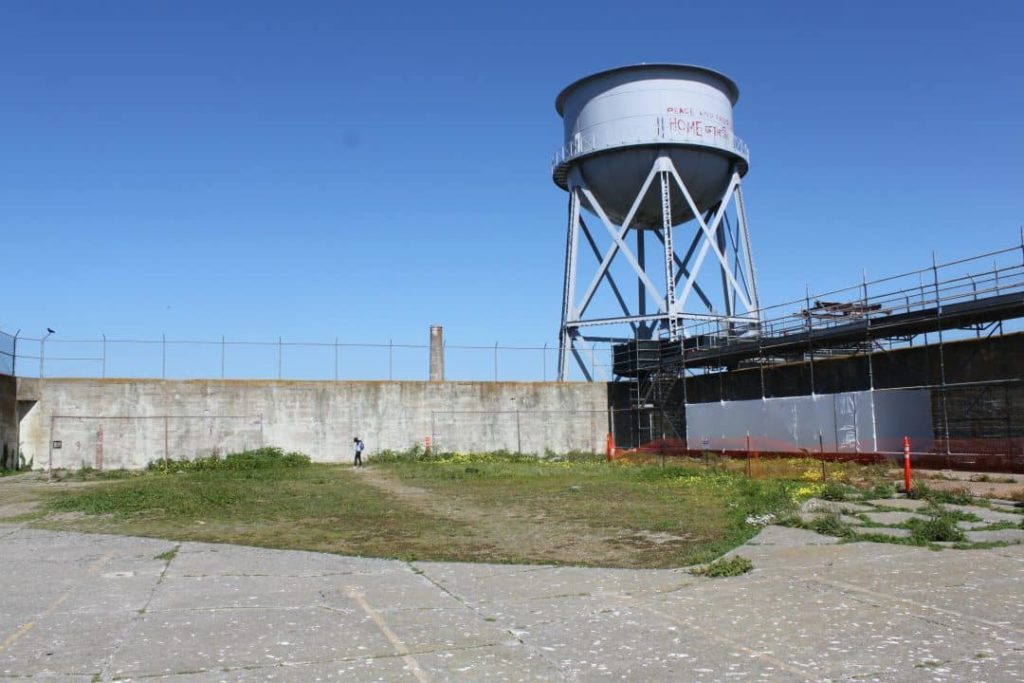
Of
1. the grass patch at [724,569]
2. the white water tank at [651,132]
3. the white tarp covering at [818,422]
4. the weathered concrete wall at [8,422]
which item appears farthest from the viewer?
the white water tank at [651,132]

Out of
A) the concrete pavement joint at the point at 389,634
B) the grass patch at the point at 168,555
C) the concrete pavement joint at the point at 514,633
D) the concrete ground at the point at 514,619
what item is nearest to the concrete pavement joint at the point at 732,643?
the concrete ground at the point at 514,619

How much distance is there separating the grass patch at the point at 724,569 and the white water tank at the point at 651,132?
2891cm

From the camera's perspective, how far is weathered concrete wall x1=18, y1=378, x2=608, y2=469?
1282 inches

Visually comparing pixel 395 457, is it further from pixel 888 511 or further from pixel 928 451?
pixel 888 511

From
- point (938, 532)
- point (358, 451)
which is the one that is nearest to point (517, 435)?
point (358, 451)

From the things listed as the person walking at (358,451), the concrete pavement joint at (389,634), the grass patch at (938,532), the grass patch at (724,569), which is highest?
the person walking at (358,451)

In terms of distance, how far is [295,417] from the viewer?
35281mm

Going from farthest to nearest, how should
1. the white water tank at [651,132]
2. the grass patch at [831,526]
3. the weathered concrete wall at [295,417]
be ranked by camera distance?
the white water tank at [651,132] → the weathered concrete wall at [295,417] → the grass patch at [831,526]

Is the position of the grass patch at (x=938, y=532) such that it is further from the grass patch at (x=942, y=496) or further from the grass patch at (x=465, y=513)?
the grass patch at (x=942, y=496)

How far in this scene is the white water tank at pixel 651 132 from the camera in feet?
119

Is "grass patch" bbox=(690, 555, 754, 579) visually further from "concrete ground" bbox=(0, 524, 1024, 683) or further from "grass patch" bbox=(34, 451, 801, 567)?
"grass patch" bbox=(34, 451, 801, 567)

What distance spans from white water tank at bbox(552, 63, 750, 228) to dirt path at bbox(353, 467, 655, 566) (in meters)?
23.1

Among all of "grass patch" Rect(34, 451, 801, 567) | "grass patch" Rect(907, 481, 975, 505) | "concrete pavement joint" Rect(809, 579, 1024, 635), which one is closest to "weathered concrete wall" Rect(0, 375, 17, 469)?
"grass patch" Rect(34, 451, 801, 567)

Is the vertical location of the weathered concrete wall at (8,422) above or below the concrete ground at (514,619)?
above
